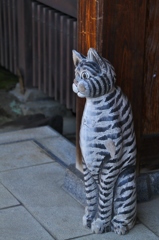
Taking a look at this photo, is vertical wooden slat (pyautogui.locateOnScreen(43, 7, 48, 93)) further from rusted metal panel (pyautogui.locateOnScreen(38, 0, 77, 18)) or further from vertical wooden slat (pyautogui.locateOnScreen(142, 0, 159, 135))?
vertical wooden slat (pyautogui.locateOnScreen(142, 0, 159, 135))

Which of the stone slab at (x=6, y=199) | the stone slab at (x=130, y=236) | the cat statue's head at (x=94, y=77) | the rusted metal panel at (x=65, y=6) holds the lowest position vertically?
the stone slab at (x=6, y=199)

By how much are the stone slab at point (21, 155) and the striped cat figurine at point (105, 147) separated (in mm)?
1345

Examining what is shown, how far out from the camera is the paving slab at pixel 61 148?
18.7 feet

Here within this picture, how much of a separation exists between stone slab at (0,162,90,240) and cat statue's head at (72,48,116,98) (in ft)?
3.49

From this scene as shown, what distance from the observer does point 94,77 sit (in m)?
3.96

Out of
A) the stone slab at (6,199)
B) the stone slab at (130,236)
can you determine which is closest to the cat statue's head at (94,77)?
the stone slab at (130,236)

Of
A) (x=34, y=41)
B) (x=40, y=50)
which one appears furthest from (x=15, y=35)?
(x=40, y=50)

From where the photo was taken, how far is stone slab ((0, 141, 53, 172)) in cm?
558

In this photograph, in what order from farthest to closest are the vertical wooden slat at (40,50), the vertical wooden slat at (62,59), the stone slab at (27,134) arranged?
the vertical wooden slat at (40,50)
the vertical wooden slat at (62,59)
the stone slab at (27,134)

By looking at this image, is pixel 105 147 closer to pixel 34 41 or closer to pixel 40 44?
pixel 40 44

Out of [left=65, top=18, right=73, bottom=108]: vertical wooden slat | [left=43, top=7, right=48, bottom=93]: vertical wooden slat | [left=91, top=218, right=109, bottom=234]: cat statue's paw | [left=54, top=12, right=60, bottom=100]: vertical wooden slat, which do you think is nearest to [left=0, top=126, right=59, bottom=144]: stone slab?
[left=65, top=18, right=73, bottom=108]: vertical wooden slat

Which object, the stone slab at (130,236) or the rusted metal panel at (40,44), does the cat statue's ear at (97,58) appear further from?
the rusted metal panel at (40,44)

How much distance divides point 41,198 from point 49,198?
0.07 metres

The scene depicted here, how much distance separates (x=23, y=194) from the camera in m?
4.96
